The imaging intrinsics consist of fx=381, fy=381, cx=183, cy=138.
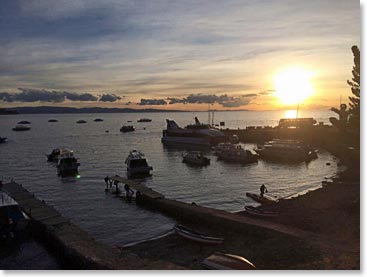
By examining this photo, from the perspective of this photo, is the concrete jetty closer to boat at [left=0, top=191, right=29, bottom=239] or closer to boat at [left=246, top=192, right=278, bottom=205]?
boat at [left=0, top=191, right=29, bottom=239]

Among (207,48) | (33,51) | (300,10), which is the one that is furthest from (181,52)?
(33,51)

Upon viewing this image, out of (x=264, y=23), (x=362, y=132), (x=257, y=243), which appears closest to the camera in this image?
(x=362, y=132)

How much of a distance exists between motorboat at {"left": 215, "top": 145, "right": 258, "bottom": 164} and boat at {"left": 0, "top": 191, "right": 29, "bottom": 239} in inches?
688

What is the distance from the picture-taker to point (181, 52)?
6.67 meters

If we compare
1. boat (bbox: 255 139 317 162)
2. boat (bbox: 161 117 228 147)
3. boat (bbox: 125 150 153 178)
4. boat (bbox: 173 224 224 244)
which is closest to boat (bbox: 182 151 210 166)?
boat (bbox: 125 150 153 178)

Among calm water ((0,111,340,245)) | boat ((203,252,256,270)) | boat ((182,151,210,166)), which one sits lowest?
calm water ((0,111,340,245))

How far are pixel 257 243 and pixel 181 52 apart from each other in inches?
162

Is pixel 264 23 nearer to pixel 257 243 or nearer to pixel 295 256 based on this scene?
pixel 295 256

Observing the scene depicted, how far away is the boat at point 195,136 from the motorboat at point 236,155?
393 inches

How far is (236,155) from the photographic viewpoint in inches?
1015

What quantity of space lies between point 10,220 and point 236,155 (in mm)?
18197

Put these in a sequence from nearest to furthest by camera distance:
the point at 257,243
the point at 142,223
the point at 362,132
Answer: the point at 362,132 → the point at 257,243 → the point at 142,223

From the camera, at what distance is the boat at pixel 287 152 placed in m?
25.7

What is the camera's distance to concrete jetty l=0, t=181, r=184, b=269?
6.25 meters
